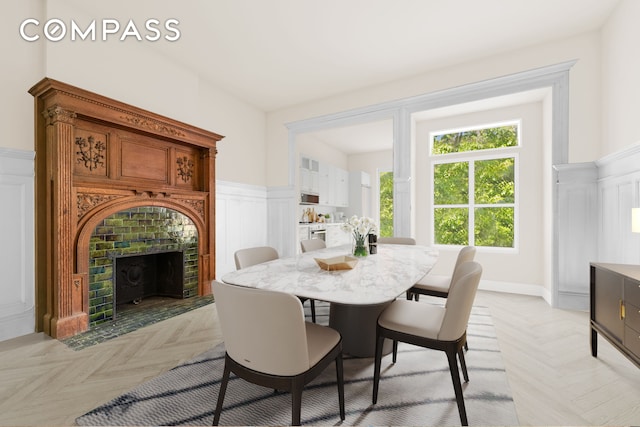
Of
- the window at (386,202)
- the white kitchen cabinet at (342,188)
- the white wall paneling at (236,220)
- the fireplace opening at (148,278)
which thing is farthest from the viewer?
the window at (386,202)

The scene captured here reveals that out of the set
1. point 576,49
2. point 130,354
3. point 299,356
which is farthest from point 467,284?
point 576,49

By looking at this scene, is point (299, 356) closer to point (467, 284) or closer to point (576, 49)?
point (467, 284)

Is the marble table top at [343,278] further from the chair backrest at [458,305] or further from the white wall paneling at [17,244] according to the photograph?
the white wall paneling at [17,244]

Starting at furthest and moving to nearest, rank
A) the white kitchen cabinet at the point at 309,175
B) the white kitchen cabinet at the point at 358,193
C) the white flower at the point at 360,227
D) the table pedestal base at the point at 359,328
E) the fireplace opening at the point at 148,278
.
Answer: the white kitchen cabinet at the point at 358,193
the white kitchen cabinet at the point at 309,175
the fireplace opening at the point at 148,278
the white flower at the point at 360,227
the table pedestal base at the point at 359,328

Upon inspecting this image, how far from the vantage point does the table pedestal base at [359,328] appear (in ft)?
6.98

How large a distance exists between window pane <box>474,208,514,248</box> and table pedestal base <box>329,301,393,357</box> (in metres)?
2.98

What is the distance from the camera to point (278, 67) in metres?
Result: 3.87

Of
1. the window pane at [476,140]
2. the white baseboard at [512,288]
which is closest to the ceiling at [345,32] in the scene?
the window pane at [476,140]

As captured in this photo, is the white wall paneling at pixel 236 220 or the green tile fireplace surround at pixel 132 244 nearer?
the green tile fireplace surround at pixel 132 244

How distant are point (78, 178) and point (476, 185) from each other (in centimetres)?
500

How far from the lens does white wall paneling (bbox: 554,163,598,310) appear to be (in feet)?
10.3

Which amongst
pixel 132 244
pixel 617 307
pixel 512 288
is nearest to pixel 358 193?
pixel 512 288

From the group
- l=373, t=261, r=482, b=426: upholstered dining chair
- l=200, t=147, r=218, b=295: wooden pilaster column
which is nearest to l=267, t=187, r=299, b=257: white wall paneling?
l=200, t=147, r=218, b=295: wooden pilaster column

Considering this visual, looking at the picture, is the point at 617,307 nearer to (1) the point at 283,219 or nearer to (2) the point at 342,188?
(1) the point at 283,219
